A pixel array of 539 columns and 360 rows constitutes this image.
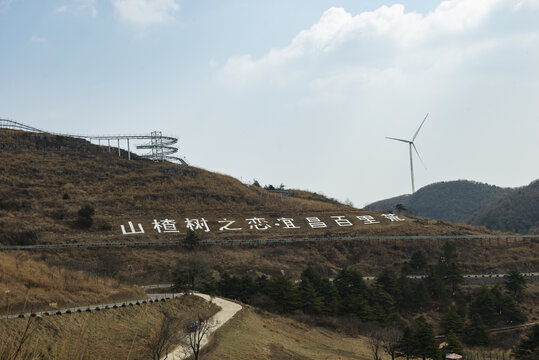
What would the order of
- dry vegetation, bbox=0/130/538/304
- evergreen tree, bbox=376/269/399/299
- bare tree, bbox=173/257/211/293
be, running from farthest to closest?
dry vegetation, bbox=0/130/538/304, evergreen tree, bbox=376/269/399/299, bare tree, bbox=173/257/211/293

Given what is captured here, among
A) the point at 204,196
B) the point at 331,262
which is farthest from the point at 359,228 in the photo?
the point at 204,196

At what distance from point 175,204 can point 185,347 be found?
5417 centimetres

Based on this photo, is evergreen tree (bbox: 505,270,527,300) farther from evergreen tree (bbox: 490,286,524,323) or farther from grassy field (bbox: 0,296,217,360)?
grassy field (bbox: 0,296,217,360)

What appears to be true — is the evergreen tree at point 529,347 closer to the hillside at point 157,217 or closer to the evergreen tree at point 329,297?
the evergreen tree at point 329,297

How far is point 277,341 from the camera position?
31.2m

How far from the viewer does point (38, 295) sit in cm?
2616

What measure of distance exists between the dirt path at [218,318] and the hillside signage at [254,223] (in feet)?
89.8

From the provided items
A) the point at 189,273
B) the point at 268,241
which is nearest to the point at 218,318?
the point at 189,273

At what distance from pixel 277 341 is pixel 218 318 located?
13.8 feet

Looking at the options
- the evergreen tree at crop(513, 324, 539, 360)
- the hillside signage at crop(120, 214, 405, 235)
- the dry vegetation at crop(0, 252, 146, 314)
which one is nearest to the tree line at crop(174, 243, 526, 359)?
the evergreen tree at crop(513, 324, 539, 360)

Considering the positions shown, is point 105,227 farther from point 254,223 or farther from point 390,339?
point 390,339

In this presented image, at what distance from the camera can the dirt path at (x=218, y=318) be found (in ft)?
77.6

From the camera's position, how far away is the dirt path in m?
23.6

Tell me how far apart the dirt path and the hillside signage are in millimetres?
27367
